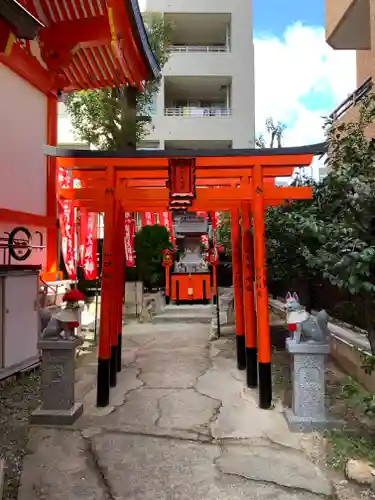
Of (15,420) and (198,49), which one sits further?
(198,49)

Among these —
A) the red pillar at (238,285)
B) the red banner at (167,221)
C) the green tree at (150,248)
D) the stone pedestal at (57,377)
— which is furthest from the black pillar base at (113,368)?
the red banner at (167,221)

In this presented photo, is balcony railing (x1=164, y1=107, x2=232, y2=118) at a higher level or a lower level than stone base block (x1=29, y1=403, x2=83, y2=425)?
higher

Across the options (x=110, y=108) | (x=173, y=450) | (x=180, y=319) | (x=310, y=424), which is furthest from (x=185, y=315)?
(x=173, y=450)

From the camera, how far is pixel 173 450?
4297 millimetres

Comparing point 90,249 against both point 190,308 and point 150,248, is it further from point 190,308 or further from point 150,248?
point 150,248

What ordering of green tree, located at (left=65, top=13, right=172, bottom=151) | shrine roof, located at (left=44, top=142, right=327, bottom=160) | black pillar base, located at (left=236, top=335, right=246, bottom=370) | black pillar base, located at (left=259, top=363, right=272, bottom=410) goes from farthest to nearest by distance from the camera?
green tree, located at (left=65, top=13, right=172, bottom=151)
black pillar base, located at (left=236, top=335, right=246, bottom=370)
black pillar base, located at (left=259, top=363, right=272, bottom=410)
shrine roof, located at (left=44, top=142, right=327, bottom=160)

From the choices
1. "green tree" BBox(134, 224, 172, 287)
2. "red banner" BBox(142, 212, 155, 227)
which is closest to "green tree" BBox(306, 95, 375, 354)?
"green tree" BBox(134, 224, 172, 287)

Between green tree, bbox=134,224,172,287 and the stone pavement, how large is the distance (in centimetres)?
991

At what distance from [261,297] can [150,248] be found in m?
11.8

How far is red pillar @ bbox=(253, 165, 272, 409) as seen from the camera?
17.6 ft

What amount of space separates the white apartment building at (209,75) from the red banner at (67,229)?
14.1m

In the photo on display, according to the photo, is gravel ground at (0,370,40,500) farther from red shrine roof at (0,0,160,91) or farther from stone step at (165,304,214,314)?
stone step at (165,304,214,314)

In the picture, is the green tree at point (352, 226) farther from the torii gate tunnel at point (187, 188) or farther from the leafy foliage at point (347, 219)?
the torii gate tunnel at point (187, 188)

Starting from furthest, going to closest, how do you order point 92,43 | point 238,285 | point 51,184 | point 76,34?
point 51,184 → point 92,43 → point 76,34 → point 238,285
